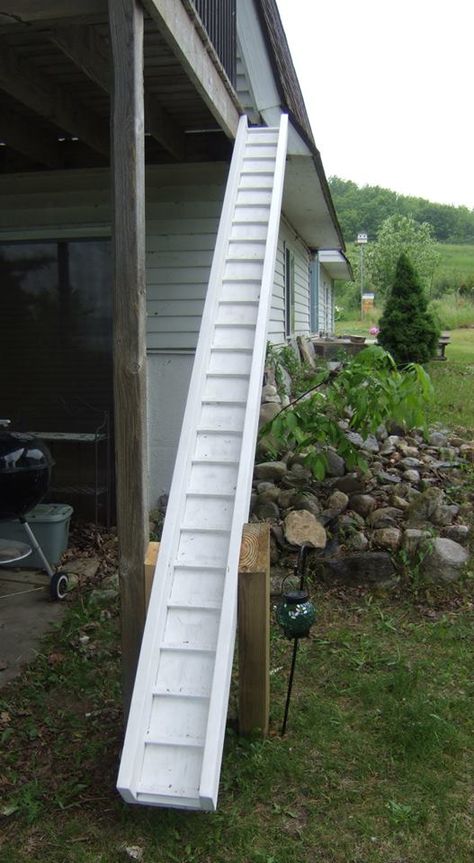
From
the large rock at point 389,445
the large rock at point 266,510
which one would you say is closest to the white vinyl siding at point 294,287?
the large rock at point 389,445

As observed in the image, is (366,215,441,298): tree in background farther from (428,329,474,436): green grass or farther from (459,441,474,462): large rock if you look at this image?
(459,441,474,462): large rock

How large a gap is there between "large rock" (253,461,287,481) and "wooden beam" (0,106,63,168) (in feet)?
9.51

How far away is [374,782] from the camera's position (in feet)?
8.68

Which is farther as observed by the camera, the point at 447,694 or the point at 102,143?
the point at 102,143

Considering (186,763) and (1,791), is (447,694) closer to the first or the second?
(186,763)

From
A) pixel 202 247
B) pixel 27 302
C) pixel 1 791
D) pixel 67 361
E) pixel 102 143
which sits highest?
pixel 102 143

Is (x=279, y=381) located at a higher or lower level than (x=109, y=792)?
higher

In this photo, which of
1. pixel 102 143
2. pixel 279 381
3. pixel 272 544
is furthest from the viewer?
pixel 279 381

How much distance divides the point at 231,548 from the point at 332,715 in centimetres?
97

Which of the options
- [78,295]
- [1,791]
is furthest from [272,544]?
[78,295]

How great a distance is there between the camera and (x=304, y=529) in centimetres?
453

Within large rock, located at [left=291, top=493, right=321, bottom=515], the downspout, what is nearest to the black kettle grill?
large rock, located at [left=291, top=493, right=321, bottom=515]

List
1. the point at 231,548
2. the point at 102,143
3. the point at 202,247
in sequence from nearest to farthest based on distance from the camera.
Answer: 1. the point at 231,548
2. the point at 102,143
3. the point at 202,247

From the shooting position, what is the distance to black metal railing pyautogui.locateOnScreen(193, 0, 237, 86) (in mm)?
4051
